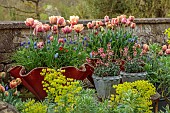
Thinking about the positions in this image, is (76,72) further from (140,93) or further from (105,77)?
(140,93)

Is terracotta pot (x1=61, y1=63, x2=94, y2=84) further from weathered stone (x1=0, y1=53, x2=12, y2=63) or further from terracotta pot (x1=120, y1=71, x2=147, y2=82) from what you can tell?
weathered stone (x1=0, y1=53, x2=12, y2=63)

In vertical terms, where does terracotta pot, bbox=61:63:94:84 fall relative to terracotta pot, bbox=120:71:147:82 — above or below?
above

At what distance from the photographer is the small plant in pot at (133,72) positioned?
9.00 ft

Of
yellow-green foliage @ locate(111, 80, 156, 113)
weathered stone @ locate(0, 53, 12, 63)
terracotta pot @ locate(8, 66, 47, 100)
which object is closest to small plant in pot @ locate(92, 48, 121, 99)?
terracotta pot @ locate(8, 66, 47, 100)

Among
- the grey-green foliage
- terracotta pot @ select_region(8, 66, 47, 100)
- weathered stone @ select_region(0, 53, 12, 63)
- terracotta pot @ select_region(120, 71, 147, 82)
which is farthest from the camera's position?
weathered stone @ select_region(0, 53, 12, 63)

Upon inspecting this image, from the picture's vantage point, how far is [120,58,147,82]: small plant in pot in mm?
2742

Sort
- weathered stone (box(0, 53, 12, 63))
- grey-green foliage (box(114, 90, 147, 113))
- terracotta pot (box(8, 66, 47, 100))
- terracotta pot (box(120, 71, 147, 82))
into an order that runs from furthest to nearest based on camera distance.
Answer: weathered stone (box(0, 53, 12, 63)) → terracotta pot (box(120, 71, 147, 82)) → terracotta pot (box(8, 66, 47, 100)) → grey-green foliage (box(114, 90, 147, 113))

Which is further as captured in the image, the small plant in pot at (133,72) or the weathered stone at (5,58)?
the weathered stone at (5,58)

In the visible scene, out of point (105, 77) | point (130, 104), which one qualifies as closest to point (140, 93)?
point (130, 104)

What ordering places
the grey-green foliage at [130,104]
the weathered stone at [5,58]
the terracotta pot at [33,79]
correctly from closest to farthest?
the grey-green foliage at [130,104] → the terracotta pot at [33,79] → the weathered stone at [5,58]

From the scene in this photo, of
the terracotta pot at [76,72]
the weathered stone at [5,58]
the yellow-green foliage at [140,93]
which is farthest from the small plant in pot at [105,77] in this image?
the weathered stone at [5,58]

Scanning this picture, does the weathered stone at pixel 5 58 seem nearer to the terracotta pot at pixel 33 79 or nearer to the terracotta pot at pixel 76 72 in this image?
the terracotta pot at pixel 33 79

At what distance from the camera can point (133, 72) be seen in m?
2.78

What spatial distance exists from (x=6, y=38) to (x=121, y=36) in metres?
1.12
